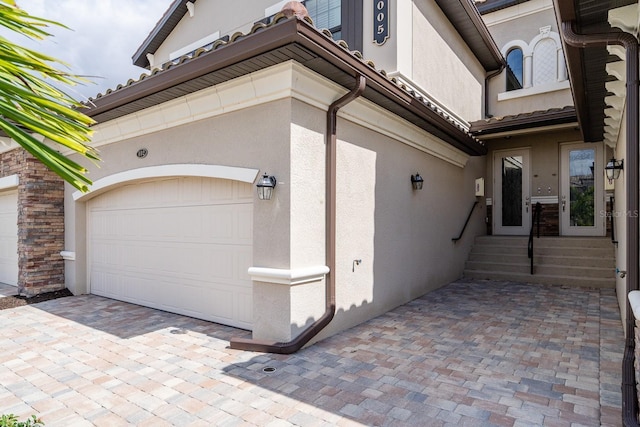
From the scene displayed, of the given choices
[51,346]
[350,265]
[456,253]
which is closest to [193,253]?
[51,346]

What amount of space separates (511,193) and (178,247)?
9719mm

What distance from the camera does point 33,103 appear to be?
149cm

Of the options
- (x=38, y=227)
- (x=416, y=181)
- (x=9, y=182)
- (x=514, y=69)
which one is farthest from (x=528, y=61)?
(x=9, y=182)

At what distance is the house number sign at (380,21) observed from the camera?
795 cm

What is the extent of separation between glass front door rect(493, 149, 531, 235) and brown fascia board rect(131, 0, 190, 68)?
10.5m

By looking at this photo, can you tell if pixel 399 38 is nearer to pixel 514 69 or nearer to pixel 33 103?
pixel 514 69

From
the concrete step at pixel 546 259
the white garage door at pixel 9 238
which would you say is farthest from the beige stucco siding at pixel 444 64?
the white garage door at pixel 9 238

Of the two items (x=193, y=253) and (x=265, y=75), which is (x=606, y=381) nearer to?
(x=265, y=75)

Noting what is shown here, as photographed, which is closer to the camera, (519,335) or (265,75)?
(265,75)

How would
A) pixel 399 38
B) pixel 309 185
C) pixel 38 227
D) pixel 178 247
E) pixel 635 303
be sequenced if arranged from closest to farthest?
pixel 635 303
pixel 309 185
pixel 178 247
pixel 399 38
pixel 38 227

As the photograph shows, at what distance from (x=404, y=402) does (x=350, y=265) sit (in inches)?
99.5

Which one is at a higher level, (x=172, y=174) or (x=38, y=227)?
(x=172, y=174)

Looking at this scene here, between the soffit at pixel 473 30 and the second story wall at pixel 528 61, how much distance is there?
641 mm

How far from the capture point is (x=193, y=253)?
668 centimetres
